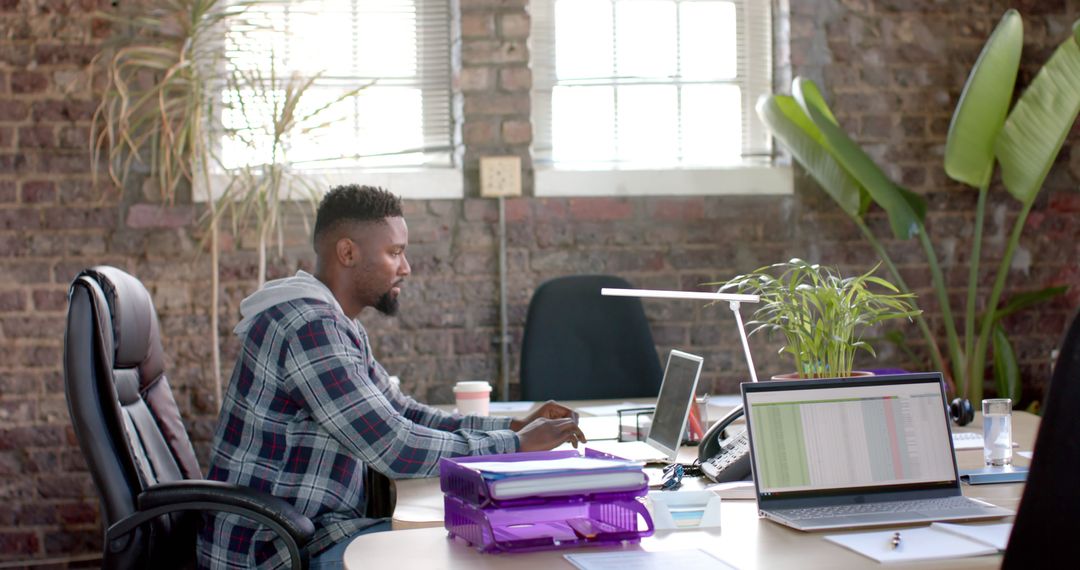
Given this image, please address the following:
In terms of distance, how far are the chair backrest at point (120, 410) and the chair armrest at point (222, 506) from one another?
6 cm

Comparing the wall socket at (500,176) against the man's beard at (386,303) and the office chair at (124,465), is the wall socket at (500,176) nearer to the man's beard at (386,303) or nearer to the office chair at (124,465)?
the man's beard at (386,303)

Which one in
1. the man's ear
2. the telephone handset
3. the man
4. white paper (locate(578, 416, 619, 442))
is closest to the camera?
the telephone handset

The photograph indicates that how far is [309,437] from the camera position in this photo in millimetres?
2379

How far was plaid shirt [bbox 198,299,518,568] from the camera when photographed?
228 cm

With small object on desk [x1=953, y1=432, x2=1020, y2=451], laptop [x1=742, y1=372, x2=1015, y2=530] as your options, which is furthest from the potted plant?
laptop [x1=742, y1=372, x2=1015, y2=530]

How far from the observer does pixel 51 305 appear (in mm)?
4102

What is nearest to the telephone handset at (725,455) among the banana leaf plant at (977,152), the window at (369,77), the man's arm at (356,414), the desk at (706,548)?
the desk at (706,548)

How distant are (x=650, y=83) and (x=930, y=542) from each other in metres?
3.22

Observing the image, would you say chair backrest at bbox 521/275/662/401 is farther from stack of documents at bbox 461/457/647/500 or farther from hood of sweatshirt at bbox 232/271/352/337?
stack of documents at bbox 461/457/647/500

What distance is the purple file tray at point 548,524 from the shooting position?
1659 millimetres

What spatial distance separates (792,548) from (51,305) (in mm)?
3253

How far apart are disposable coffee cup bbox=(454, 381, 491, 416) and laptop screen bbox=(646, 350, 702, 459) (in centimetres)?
58

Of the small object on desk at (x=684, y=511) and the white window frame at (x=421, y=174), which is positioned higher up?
the white window frame at (x=421, y=174)

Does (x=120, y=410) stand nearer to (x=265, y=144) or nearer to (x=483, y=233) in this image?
(x=265, y=144)
